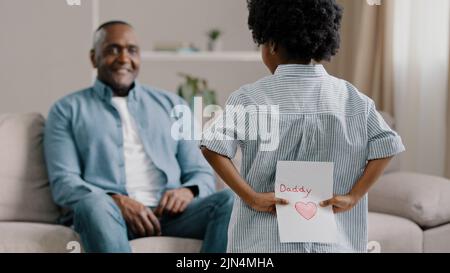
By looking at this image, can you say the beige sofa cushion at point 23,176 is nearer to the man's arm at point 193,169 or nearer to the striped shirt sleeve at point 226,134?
the man's arm at point 193,169

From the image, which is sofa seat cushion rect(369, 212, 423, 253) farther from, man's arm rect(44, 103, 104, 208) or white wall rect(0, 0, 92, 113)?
white wall rect(0, 0, 92, 113)

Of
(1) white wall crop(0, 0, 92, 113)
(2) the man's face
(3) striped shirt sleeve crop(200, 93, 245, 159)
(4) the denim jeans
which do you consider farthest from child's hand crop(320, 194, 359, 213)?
(2) the man's face

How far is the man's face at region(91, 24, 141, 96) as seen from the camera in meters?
1.77

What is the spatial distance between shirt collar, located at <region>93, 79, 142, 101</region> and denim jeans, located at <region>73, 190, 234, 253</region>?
23 centimetres

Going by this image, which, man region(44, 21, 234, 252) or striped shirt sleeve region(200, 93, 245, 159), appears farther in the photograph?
man region(44, 21, 234, 252)

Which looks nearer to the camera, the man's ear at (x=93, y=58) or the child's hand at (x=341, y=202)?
the child's hand at (x=341, y=202)

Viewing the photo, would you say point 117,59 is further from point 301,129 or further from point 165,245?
point 301,129

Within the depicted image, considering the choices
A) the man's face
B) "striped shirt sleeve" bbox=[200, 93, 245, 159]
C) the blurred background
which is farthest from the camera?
the man's face

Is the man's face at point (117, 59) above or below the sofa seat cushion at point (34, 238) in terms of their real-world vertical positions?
above

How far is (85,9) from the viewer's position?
5.49 ft

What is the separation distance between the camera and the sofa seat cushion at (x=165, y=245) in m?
1.63

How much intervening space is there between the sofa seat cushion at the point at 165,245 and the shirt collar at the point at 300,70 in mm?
641

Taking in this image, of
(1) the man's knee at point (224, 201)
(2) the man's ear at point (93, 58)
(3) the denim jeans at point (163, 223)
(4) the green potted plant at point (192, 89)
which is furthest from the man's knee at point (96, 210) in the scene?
(4) the green potted plant at point (192, 89)
